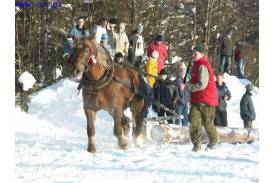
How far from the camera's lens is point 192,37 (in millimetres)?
18938

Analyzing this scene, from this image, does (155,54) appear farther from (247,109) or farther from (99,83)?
(99,83)

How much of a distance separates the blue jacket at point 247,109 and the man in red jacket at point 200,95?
3042 millimetres

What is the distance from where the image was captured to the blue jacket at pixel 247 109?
11227mm

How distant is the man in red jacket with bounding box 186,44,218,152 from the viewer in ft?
26.8

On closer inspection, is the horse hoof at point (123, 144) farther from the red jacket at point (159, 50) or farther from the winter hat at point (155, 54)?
the red jacket at point (159, 50)

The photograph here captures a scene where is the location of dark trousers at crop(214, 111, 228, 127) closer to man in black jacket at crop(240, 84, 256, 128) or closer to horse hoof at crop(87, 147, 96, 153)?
man in black jacket at crop(240, 84, 256, 128)

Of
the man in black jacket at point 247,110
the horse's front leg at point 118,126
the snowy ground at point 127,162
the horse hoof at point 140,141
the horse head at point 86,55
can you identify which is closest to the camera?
the snowy ground at point 127,162

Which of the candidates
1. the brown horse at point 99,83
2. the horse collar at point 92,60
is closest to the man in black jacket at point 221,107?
the brown horse at point 99,83

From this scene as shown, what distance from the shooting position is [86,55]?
315 inches

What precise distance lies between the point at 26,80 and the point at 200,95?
6909 mm

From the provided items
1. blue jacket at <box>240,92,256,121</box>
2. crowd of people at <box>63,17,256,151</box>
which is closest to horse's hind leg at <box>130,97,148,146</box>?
crowd of people at <box>63,17,256,151</box>
